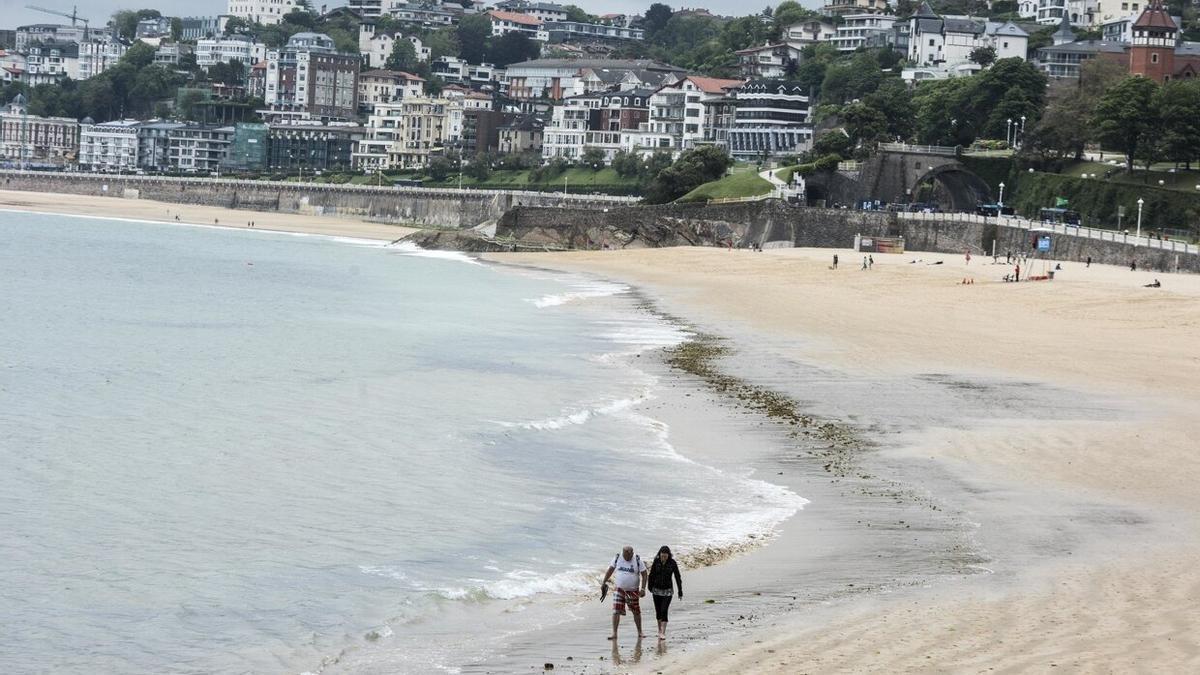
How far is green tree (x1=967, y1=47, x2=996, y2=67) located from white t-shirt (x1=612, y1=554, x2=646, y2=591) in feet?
359

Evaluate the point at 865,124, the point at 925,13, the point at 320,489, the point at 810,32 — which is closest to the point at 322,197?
the point at 925,13

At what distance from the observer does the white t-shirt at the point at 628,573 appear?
42.4 feet

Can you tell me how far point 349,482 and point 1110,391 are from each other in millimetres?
13789

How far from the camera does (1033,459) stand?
818 inches

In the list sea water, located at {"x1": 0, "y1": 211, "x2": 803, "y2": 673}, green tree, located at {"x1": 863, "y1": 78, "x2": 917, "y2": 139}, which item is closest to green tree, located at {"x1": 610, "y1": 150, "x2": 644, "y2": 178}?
green tree, located at {"x1": 863, "y1": 78, "x2": 917, "y2": 139}

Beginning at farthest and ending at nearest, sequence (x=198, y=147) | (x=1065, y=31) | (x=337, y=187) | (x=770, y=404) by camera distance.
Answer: (x=198, y=147), (x=337, y=187), (x=1065, y=31), (x=770, y=404)

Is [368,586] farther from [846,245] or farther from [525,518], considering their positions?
[846,245]

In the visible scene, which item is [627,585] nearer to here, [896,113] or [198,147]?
[896,113]

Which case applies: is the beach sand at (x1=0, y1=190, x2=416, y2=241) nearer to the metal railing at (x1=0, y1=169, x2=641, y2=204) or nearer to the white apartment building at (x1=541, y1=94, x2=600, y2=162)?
the metal railing at (x1=0, y1=169, x2=641, y2=204)

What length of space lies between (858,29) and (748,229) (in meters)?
78.5

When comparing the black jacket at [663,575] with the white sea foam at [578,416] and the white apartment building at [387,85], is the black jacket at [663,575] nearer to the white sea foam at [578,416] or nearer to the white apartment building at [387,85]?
the white sea foam at [578,416]

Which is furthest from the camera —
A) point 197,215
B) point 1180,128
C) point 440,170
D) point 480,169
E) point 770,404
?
point 440,170

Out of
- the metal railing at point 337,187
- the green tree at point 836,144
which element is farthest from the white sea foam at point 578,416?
the metal railing at point 337,187

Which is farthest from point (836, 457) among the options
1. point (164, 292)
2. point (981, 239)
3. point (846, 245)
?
point (846, 245)
